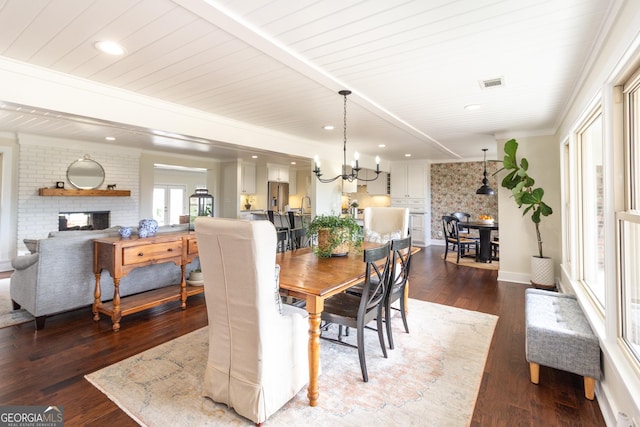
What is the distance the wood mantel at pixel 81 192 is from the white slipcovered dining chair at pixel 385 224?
211 inches

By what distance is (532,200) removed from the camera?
14.3 feet

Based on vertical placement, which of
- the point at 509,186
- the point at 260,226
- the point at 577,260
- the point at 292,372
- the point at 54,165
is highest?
the point at 54,165

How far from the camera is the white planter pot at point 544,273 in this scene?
4.44 metres

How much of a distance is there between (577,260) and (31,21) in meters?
5.13

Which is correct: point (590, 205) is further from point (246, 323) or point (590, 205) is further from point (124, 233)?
point (124, 233)

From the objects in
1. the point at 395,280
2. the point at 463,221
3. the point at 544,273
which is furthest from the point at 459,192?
the point at 395,280

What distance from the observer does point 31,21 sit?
191cm

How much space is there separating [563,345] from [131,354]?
10.6 ft

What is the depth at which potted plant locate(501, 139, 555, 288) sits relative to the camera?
439 cm

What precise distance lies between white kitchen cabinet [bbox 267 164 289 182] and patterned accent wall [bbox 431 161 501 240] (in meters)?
4.26

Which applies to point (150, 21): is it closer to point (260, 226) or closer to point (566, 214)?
point (260, 226)

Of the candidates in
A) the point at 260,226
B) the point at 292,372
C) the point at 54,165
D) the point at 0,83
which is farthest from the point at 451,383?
the point at 54,165

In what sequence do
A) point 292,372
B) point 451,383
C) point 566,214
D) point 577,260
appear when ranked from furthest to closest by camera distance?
point 566,214 → point 577,260 → point 451,383 → point 292,372

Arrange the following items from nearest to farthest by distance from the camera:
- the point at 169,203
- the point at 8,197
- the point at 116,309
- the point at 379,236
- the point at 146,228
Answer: the point at 116,309
the point at 146,228
the point at 379,236
the point at 8,197
the point at 169,203
